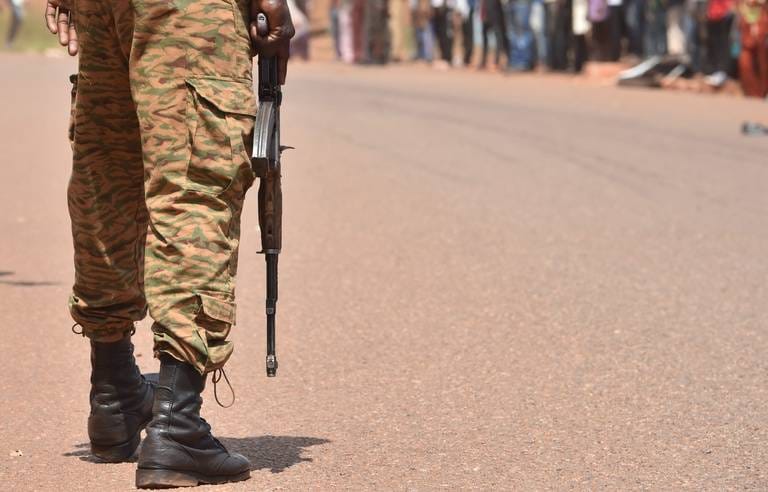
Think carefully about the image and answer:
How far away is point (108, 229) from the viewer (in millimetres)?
4055

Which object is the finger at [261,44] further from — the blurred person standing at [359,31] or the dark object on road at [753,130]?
the blurred person standing at [359,31]

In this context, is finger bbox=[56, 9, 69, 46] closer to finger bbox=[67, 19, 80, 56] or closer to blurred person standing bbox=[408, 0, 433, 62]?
finger bbox=[67, 19, 80, 56]

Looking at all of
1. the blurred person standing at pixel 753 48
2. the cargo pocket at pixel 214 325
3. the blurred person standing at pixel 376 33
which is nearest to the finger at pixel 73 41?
the cargo pocket at pixel 214 325

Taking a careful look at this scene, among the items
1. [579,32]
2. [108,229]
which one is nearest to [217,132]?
[108,229]

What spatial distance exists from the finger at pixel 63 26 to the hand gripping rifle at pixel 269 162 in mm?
516

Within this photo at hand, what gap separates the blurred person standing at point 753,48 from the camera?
55.0 feet

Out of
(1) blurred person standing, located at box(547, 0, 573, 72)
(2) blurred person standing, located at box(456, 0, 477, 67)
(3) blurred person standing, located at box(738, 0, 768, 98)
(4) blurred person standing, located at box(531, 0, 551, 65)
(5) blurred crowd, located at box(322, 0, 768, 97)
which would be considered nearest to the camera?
(3) blurred person standing, located at box(738, 0, 768, 98)

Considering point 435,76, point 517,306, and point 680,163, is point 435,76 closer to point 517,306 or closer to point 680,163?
point 680,163

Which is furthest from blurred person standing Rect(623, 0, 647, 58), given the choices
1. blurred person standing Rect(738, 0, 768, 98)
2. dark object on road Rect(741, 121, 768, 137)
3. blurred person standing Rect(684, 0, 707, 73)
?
dark object on road Rect(741, 121, 768, 137)

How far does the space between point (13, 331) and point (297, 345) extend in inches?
42.6

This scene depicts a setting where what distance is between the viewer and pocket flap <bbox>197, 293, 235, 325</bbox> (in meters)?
3.70

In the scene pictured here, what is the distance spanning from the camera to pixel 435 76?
2223 centimetres

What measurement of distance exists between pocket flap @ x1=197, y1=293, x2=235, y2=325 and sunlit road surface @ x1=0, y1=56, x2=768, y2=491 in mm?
452

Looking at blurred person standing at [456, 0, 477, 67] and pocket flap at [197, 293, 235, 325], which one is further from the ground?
pocket flap at [197, 293, 235, 325]
